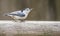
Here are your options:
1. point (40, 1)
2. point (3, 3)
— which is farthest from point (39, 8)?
point (3, 3)

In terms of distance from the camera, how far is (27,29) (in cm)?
87

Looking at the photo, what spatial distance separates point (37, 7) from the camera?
223 centimetres

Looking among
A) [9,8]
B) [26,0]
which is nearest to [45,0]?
[26,0]

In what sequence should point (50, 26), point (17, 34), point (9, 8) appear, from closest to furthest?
point (17, 34) < point (50, 26) < point (9, 8)

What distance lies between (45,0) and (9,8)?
0.44m

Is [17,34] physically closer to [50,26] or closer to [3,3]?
[50,26]

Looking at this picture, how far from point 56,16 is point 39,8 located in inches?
9.2

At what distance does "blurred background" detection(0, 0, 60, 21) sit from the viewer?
7.25ft

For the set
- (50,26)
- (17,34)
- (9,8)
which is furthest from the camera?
(9,8)

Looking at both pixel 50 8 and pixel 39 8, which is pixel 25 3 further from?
pixel 50 8

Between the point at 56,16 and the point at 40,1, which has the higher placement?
the point at 40,1

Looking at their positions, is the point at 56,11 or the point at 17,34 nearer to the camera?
the point at 17,34

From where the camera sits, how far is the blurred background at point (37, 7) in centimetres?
221

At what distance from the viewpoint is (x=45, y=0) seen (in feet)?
7.44
